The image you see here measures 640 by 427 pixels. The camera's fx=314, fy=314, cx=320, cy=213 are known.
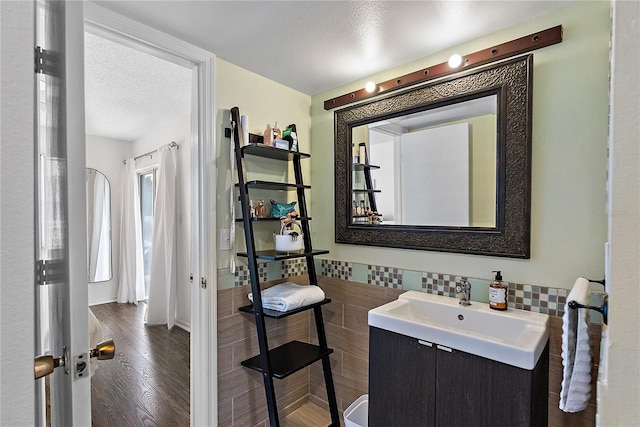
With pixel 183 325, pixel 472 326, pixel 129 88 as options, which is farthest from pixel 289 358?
pixel 129 88

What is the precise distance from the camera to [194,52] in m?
1.68

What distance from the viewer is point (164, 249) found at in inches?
155

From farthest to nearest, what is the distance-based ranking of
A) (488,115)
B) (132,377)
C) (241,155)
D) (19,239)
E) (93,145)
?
1. (93,145)
2. (132,377)
3. (241,155)
4. (488,115)
5. (19,239)

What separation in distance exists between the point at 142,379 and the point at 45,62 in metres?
2.69

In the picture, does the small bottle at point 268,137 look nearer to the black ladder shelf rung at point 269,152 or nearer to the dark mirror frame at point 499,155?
the black ladder shelf rung at point 269,152

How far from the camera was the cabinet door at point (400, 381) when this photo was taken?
4.50 feet

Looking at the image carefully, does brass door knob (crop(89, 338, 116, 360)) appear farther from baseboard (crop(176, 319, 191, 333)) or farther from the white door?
baseboard (crop(176, 319, 191, 333))

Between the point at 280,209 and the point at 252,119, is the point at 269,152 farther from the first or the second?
the point at 280,209

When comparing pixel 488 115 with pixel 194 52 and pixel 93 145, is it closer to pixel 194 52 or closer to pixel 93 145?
pixel 194 52

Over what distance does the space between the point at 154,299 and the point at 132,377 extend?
139 cm

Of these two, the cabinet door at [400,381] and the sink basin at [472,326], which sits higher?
the sink basin at [472,326]

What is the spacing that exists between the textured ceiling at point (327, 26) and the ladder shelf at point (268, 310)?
0.40 metres

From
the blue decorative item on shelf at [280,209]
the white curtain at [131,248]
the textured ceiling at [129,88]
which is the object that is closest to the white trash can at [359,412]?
the blue decorative item on shelf at [280,209]

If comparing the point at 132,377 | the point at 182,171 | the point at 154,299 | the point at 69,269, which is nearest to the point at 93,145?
the point at 182,171
